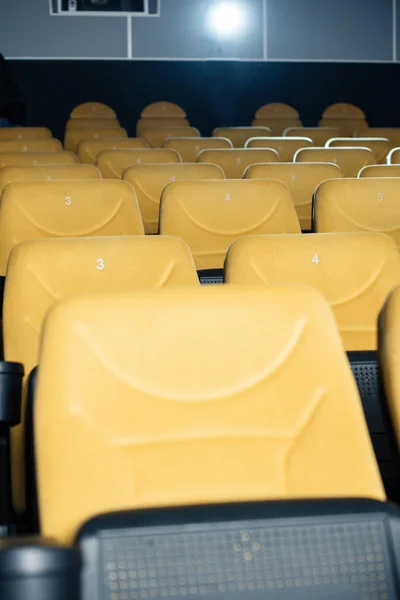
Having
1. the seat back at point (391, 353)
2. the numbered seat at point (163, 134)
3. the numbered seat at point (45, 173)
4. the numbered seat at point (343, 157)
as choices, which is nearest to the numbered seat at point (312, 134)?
the numbered seat at point (163, 134)

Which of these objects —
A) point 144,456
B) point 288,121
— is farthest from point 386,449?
point 288,121

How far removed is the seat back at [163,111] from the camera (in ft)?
38.7

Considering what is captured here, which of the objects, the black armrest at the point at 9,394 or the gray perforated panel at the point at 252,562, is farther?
the black armrest at the point at 9,394

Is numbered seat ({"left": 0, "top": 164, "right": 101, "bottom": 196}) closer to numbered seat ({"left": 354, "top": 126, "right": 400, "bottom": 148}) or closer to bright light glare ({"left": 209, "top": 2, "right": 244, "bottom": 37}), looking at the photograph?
numbered seat ({"left": 354, "top": 126, "right": 400, "bottom": 148})

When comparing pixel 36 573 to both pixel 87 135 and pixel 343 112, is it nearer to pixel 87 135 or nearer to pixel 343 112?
pixel 87 135

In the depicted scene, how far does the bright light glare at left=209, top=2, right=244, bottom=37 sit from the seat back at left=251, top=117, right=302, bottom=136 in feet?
4.19

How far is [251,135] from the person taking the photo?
8.73 metres

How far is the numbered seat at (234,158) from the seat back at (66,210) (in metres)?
2.31

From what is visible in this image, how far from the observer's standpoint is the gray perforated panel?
3.95ft

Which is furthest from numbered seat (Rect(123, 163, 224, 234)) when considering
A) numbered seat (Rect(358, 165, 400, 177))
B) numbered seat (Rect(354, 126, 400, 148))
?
numbered seat (Rect(354, 126, 400, 148))

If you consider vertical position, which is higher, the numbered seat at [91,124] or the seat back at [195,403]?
the numbered seat at [91,124]

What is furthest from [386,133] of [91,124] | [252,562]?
[252,562]

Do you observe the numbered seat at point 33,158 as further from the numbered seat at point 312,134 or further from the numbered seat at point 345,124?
the numbered seat at point 345,124

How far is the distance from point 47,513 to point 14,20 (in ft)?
36.1
